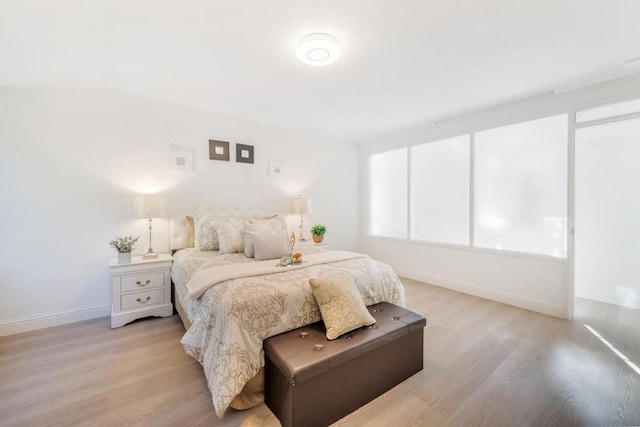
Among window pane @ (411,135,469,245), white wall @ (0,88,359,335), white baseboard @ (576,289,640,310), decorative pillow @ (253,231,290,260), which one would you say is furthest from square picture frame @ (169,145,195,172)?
white baseboard @ (576,289,640,310)

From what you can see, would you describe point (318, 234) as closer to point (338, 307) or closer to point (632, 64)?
point (338, 307)

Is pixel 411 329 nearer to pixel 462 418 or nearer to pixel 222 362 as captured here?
pixel 462 418

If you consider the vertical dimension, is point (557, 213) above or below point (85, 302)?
above

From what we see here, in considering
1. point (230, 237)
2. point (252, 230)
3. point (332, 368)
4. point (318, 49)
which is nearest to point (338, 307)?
point (332, 368)

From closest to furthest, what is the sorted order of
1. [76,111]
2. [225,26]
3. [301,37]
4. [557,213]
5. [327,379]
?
[327,379], [225,26], [301,37], [76,111], [557,213]

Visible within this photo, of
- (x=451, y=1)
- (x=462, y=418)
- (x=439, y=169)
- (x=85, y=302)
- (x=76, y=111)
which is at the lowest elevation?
(x=462, y=418)

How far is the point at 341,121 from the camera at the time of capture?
393 centimetres

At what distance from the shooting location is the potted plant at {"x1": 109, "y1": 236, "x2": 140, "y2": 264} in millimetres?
2721

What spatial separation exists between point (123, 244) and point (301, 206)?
230 cm

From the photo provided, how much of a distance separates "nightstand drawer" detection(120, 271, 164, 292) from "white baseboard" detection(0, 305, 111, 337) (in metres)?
0.54

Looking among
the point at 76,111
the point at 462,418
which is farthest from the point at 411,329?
the point at 76,111

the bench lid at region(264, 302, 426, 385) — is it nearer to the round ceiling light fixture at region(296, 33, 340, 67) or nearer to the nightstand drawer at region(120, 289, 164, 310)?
the nightstand drawer at region(120, 289, 164, 310)

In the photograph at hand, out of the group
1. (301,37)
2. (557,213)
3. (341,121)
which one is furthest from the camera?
(341,121)

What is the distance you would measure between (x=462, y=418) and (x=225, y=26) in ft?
9.61
